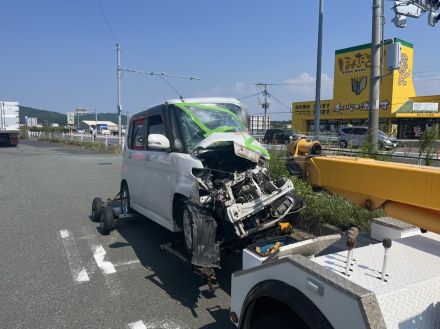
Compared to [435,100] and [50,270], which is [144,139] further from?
[435,100]

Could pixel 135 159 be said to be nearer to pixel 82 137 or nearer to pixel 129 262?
pixel 129 262

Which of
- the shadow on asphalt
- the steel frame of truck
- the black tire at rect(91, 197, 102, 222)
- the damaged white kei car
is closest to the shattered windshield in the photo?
the damaged white kei car

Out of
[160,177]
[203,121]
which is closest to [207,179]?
[203,121]

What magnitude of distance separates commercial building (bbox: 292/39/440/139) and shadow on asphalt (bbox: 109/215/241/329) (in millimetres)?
30389

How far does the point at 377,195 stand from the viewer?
2660mm

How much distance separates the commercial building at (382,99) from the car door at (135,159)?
30.0 meters

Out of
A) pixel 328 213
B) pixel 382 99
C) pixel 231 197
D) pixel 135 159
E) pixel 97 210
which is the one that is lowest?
pixel 97 210

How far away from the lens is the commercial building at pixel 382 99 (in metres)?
35.2

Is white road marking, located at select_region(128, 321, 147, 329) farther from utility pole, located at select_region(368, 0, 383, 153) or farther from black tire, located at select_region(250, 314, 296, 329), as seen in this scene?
utility pole, located at select_region(368, 0, 383, 153)

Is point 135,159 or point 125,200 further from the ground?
point 135,159

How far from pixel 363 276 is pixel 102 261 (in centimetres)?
411

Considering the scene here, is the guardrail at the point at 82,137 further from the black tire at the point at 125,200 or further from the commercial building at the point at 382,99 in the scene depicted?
the commercial building at the point at 382,99

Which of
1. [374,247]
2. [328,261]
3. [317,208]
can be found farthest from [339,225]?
[328,261]

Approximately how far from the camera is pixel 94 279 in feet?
15.5
